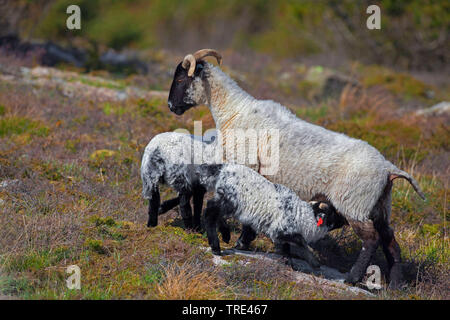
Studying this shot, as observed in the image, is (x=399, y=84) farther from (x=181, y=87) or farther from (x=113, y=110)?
(x=181, y=87)

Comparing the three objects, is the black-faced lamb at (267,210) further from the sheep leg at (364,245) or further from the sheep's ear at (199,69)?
the sheep's ear at (199,69)

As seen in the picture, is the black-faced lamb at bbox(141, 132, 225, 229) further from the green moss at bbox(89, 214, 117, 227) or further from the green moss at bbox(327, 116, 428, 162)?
the green moss at bbox(327, 116, 428, 162)

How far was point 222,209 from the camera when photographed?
6.70m

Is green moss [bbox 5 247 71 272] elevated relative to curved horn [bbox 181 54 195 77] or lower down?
lower down

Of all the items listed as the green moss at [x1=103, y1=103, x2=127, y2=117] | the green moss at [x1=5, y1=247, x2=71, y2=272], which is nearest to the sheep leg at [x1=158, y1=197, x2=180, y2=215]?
the green moss at [x1=5, y1=247, x2=71, y2=272]

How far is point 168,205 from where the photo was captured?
25.4 ft

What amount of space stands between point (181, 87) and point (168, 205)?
1567 millimetres

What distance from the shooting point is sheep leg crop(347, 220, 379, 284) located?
6.64m

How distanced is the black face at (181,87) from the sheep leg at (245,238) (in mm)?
1839

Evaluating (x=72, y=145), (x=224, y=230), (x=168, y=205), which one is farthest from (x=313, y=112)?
(x=224, y=230)

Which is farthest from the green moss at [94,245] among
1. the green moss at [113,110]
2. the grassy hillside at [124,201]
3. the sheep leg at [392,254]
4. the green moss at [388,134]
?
the green moss at [388,134]

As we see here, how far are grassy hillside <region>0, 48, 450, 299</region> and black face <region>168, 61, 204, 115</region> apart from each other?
1.54 metres

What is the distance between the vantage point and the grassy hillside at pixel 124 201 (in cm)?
608
